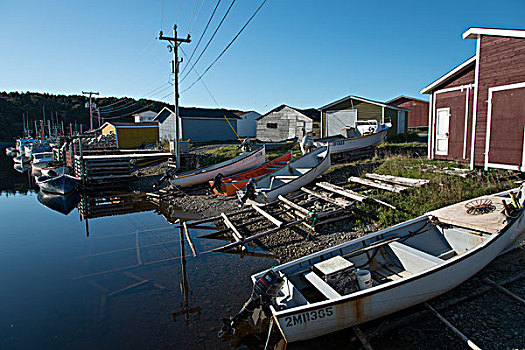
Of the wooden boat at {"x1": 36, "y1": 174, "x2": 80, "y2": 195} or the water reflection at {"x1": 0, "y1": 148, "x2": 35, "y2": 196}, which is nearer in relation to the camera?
the wooden boat at {"x1": 36, "y1": 174, "x2": 80, "y2": 195}

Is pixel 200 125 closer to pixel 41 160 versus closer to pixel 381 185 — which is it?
pixel 41 160

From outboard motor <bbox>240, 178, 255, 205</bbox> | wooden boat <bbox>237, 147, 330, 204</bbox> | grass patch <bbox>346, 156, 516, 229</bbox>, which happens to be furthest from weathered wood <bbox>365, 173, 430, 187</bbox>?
outboard motor <bbox>240, 178, 255, 205</bbox>

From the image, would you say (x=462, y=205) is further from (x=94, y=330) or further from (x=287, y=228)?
(x=94, y=330)

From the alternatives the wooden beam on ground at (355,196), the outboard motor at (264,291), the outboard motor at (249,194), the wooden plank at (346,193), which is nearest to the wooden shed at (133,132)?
the outboard motor at (249,194)

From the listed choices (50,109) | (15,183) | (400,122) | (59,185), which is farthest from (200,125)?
(50,109)

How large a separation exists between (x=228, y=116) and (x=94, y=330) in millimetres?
31012

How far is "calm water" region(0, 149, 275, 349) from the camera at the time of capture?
17.7 ft

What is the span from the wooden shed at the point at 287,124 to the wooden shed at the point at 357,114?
1605 mm

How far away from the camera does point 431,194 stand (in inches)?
348

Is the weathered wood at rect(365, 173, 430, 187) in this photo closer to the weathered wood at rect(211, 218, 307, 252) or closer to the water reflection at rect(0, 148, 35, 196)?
the weathered wood at rect(211, 218, 307, 252)

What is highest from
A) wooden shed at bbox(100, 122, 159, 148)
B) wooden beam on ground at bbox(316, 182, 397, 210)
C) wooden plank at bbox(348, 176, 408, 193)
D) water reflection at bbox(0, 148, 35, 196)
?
wooden shed at bbox(100, 122, 159, 148)

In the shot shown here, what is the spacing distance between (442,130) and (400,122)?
40.4 ft

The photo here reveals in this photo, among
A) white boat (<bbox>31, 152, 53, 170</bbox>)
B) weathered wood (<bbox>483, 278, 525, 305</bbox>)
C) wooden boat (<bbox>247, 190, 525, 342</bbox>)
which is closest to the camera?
wooden boat (<bbox>247, 190, 525, 342</bbox>)

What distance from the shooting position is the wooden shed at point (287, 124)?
27.2 metres
